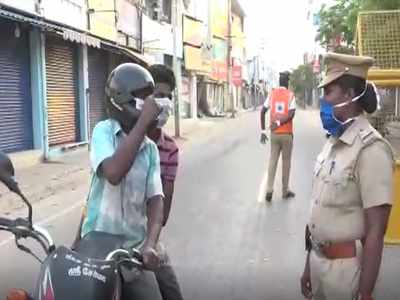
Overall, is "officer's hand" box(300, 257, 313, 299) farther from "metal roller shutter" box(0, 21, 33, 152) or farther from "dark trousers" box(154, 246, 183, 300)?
"metal roller shutter" box(0, 21, 33, 152)

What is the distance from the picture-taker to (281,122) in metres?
10.5

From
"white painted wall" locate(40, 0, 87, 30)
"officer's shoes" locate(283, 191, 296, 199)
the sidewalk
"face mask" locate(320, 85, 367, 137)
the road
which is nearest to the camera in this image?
"face mask" locate(320, 85, 367, 137)

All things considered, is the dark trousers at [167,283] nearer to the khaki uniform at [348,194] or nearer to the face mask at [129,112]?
the khaki uniform at [348,194]

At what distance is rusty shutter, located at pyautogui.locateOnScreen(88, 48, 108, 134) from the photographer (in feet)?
76.0

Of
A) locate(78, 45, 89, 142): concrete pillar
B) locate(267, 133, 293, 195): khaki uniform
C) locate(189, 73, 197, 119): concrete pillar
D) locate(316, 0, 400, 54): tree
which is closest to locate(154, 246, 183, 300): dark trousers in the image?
locate(267, 133, 293, 195): khaki uniform

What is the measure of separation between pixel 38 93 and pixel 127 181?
1533 centimetres

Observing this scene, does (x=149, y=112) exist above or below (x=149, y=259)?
above

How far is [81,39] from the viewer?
18547 mm

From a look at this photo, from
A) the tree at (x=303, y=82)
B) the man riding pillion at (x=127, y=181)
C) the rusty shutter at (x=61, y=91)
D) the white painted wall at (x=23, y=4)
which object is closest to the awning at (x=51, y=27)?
the white painted wall at (x=23, y=4)

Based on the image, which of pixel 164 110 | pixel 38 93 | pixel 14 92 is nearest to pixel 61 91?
pixel 38 93

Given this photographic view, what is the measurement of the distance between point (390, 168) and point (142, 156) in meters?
1.02

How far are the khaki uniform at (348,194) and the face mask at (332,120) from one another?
0.04 meters

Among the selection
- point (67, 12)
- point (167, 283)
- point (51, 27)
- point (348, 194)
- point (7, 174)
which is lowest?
point (167, 283)

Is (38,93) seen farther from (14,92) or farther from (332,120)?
(332,120)
